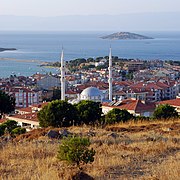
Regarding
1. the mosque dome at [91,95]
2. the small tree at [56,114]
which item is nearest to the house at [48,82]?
the mosque dome at [91,95]

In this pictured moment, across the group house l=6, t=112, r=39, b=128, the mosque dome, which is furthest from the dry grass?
the mosque dome

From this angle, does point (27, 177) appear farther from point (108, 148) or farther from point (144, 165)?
point (108, 148)

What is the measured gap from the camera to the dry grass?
13.0ft

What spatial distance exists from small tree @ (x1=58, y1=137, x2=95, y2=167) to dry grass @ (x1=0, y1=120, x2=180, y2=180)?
81mm

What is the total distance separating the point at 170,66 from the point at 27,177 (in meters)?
70.1

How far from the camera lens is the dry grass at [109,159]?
3.96 meters

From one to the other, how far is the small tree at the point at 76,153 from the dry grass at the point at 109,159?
8 centimetres

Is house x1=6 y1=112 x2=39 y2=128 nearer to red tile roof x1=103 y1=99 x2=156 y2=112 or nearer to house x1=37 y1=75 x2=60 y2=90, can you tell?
red tile roof x1=103 y1=99 x2=156 y2=112

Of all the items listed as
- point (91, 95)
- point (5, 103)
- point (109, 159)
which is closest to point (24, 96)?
point (91, 95)

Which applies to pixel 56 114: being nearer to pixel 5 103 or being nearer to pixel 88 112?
pixel 88 112

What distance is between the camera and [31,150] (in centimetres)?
532

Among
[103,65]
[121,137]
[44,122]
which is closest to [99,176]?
[121,137]

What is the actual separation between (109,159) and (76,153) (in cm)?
55

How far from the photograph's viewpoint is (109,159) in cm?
470
